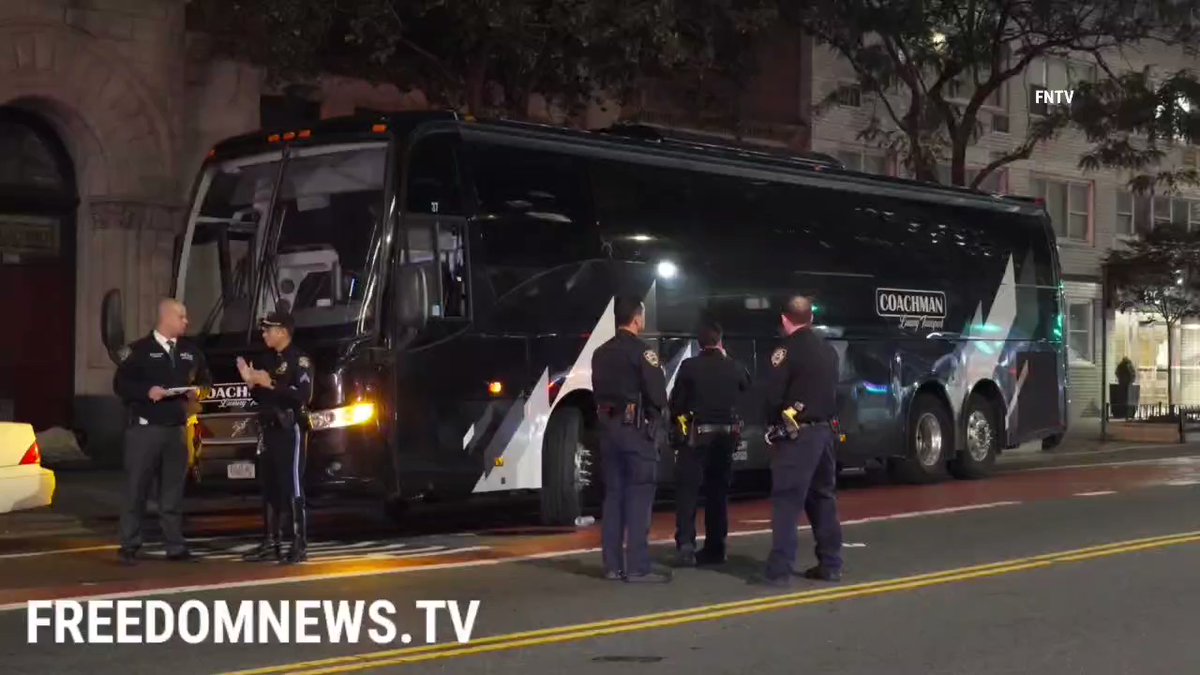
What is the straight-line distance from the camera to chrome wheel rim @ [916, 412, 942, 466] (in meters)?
22.1

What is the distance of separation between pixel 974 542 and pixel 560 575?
4.13 m

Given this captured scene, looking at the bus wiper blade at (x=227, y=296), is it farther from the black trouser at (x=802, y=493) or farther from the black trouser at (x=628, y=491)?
the black trouser at (x=802, y=493)

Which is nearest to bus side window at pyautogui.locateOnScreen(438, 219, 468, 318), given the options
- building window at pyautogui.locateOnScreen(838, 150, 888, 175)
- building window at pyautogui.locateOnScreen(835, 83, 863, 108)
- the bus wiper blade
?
the bus wiper blade

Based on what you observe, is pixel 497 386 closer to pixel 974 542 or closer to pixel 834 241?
pixel 974 542

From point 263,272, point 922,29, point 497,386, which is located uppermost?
point 922,29

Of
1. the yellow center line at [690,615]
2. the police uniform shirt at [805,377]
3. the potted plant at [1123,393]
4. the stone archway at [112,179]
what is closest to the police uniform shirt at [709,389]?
the police uniform shirt at [805,377]

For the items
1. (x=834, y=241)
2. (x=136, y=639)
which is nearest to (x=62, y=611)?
(x=136, y=639)

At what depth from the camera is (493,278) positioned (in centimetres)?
1562

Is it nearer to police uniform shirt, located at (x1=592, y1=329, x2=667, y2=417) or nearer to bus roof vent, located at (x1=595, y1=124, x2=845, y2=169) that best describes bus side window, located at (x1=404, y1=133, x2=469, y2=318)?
bus roof vent, located at (x1=595, y1=124, x2=845, y2=169)

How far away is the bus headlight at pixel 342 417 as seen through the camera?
14375 mm

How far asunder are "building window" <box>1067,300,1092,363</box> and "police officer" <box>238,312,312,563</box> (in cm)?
3358

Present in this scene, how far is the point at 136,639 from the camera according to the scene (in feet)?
31.6

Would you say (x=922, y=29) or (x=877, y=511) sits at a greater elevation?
(x=922, y=29)

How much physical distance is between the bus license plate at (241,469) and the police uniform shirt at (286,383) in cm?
169
